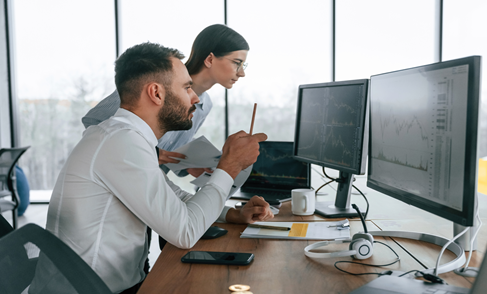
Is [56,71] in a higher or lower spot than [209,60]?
higher

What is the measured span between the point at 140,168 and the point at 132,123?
8.7 inches

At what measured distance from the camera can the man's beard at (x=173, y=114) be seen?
4.19 feet

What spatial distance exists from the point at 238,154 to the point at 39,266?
2.39 feet

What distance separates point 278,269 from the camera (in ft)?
3.29

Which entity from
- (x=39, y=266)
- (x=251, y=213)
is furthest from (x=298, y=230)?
(x=39, y=266)

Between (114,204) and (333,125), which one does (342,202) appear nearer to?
(333,125)

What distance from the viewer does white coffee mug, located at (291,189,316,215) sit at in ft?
5.19

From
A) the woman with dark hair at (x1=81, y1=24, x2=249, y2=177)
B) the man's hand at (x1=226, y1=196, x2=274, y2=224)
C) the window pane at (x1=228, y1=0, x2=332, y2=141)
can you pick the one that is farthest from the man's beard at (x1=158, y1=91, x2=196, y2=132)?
the window pane at (x1=228, y1=0, x2=332, y2=141)

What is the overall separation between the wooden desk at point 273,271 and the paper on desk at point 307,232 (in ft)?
0.15

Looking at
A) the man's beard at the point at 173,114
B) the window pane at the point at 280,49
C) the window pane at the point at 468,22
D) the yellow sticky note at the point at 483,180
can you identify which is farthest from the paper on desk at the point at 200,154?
the window pane at the point at 468,22

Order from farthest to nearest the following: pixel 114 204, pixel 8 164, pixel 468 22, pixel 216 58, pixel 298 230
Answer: pixel 468 22 < pixel 8 164 < pixel 216 58 < pixel 298 230 < pixel 114 204

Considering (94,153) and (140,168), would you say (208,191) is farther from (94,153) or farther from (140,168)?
(94,153)

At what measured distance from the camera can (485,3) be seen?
4.62 meters

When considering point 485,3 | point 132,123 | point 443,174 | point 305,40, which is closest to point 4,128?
point 305,40
